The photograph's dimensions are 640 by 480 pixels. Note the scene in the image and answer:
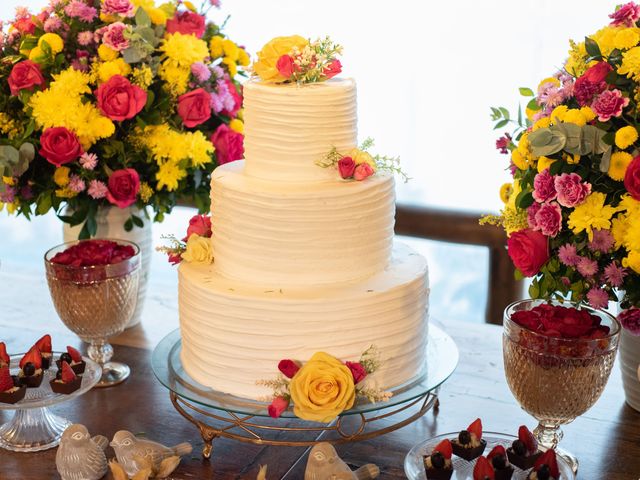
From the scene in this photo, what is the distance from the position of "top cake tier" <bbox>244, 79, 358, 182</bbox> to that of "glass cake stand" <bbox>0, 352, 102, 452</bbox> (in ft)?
1.72

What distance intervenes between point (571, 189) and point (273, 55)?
2.00 feet

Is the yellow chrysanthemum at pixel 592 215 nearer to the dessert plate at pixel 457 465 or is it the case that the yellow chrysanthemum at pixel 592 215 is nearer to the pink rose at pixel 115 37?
the dessert plate at pixel 457 465

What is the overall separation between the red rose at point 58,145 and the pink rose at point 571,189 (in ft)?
3.46

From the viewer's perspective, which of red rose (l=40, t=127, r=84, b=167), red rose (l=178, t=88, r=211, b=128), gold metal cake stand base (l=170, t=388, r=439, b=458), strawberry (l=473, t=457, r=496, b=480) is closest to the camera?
strawberry (l=473, t=457, r=496, b=480)

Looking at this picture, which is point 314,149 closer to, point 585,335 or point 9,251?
point 585,335

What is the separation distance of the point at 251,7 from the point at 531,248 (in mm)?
2571

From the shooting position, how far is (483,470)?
1364mm

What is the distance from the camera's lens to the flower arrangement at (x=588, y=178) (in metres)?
1.53

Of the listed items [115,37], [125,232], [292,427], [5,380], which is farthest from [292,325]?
[115,37]

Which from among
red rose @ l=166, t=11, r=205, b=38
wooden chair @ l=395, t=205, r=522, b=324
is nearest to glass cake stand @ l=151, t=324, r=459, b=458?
red rose @ l=166, t=11, r=205, b=38

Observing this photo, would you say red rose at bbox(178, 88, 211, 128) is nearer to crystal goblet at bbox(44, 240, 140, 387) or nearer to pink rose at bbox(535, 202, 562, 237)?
crystal goblet at bbox(44, 240, 140, 387)

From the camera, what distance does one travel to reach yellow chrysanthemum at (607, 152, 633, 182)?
4.95ft

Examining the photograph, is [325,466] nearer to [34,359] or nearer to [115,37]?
[34,359]

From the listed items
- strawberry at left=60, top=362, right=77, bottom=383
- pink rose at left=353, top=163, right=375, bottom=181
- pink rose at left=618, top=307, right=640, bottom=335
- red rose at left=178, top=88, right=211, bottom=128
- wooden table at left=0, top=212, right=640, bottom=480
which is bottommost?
wooden table at left=0, top=212, right=640, bottom=480
